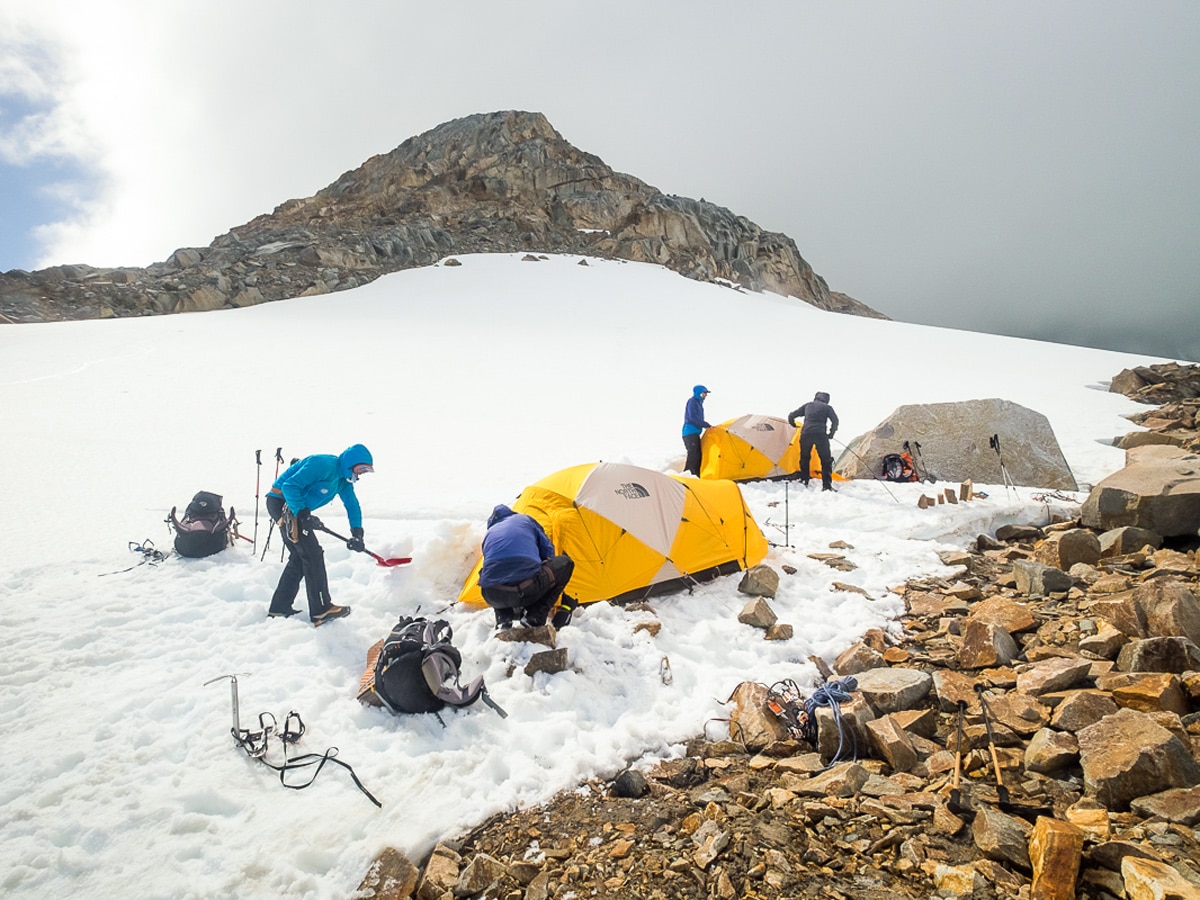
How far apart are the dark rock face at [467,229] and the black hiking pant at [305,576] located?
39.8 metres

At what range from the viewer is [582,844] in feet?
10.7

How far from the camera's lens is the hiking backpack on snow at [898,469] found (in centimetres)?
1166

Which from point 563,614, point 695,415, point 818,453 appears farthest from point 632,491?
point 818,453

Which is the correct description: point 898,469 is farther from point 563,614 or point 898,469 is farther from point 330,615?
point 330,615

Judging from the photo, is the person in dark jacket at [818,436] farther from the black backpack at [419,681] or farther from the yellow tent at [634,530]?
the black backpack at [419,681]

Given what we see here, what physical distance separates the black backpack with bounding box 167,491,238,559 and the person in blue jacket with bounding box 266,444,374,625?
5.42 ft

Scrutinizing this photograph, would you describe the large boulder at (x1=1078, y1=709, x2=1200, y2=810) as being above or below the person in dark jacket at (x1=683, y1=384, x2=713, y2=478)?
below

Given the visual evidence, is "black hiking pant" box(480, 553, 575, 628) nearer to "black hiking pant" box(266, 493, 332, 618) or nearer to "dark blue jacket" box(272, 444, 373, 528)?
"black hiking pant" box(266, 493, 332, 618)

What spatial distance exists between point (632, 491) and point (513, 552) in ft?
6.42

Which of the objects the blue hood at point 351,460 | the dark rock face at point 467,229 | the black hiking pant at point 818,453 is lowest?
the black hiking pant at point 818,453

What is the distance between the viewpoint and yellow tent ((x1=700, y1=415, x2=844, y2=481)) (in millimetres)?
12211

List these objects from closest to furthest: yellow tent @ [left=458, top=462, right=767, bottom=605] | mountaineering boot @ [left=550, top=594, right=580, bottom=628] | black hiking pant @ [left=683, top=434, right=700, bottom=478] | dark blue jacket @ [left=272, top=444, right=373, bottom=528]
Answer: mountaineering boot @ [left=550, top=594, right=580, bottom=628] < dark blue jacket @ [left=272, top=444, right=373, bottom=528] < yellow tent @ [left=458, top=462, right=767, bottom=605] < black hiking pant @ [left=683, top=434, right=700, bottom=478]

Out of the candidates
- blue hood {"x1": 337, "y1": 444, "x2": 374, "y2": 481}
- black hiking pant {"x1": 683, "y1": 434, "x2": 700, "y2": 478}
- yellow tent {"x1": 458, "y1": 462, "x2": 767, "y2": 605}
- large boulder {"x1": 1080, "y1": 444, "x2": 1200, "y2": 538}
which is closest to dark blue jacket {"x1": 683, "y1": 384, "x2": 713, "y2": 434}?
black hiking pant {"x1": 683, "y1": 434, "x2": 700, "y2": 478}

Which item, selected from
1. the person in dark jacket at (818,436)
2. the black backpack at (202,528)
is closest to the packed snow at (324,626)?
the black backpack at (202,528)
